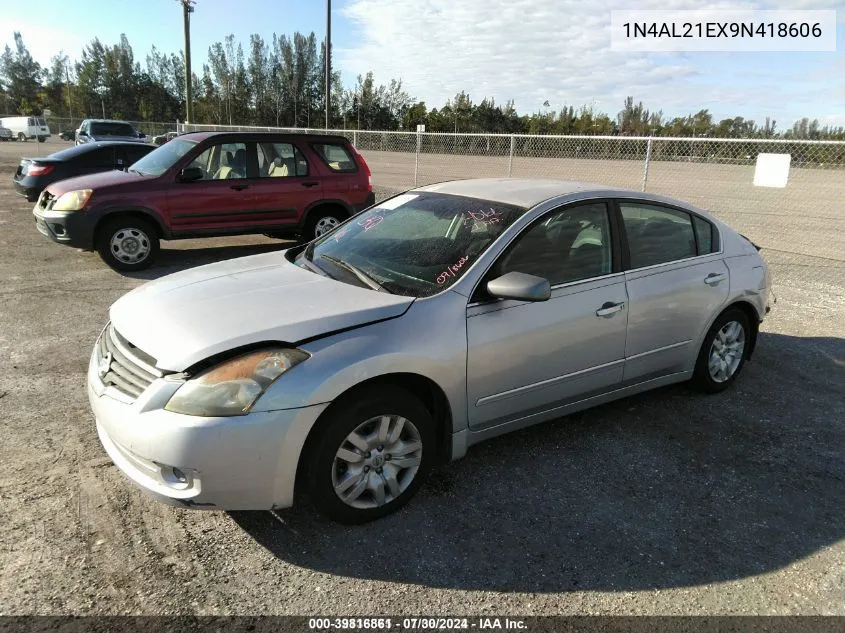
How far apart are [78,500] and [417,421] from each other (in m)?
1.71

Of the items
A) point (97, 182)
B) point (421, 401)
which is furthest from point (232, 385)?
point (97, 182)

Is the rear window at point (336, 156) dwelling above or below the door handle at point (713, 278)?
above

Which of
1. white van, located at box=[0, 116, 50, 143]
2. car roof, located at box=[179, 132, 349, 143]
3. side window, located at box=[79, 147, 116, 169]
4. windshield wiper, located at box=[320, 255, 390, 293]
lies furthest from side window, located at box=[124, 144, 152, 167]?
white van, located at box=[0, 116, 50, 143]

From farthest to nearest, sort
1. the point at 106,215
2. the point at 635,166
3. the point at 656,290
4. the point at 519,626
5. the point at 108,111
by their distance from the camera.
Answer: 1. the point at 108,111
2. the point at 635,166
3. the point at 106,215
4. the point at 656,290
5. the point at 519,626

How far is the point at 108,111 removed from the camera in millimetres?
83688

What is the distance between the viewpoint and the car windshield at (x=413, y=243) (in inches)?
129

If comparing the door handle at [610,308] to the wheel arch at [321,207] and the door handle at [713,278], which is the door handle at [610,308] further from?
the wheel arch at [321,207]

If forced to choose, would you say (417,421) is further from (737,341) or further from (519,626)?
(737,341)

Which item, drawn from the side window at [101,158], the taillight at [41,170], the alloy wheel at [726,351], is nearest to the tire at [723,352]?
the alloy wheel at [726,351]

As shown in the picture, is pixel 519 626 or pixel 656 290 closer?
pixel 519 626

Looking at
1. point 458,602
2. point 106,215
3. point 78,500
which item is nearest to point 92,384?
point 78,500

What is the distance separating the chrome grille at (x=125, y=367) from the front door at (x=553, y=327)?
148cm

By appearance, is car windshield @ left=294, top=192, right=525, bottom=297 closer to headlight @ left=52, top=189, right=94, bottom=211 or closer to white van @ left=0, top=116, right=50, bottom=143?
headlight @ left=52, top=189, right=94, bottom=211

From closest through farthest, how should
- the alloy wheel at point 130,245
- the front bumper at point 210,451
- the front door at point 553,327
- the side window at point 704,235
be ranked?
the front bumper at point 210,451, the front door at point 553,327, the side window at point 704,235, the alloy wheel at point 130,245
